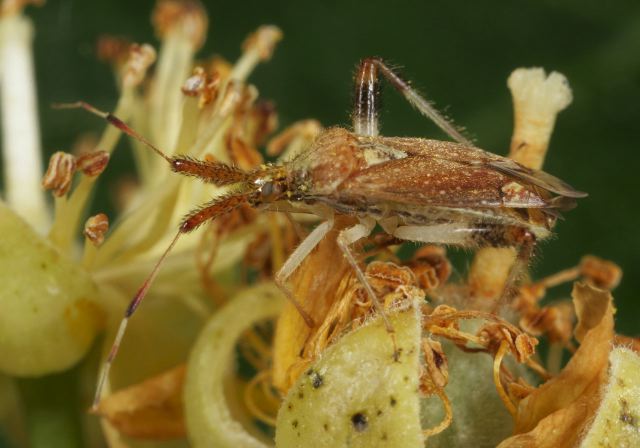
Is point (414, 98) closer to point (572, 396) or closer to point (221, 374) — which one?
point (221, 374)

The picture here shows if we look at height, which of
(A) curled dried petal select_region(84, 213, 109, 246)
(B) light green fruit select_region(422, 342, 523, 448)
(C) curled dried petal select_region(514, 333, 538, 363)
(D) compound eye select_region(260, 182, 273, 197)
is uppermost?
(C) curled dried petal select_region(514, 333, 538, 363)

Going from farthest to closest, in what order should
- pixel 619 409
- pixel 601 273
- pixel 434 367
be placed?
pixel 601 273
pixel 434 367
pixel 619 409

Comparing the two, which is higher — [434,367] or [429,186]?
[429,186]

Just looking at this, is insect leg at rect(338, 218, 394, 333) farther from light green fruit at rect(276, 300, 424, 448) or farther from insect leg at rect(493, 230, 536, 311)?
insect leg at rect(493, 230, 536, 311)

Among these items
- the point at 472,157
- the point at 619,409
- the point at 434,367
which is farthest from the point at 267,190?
the point at 619,409

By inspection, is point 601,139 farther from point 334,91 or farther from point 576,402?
point 576,402

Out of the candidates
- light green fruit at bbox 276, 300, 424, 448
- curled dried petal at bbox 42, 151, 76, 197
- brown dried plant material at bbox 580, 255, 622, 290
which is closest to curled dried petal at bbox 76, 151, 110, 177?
curled dried petal at bbox 42, 151, 76, 197

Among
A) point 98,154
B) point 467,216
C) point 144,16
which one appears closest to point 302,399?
point 467,216
